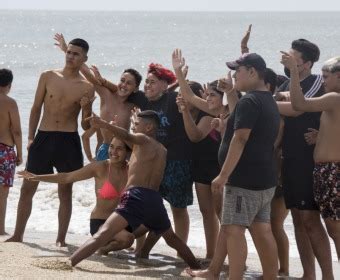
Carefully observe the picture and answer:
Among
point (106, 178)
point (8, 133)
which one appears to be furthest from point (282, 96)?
point (8, 133)

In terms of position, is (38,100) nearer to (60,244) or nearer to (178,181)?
(60,244)

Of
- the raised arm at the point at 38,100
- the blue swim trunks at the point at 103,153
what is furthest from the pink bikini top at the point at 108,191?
the raised arm at the point at 38,100

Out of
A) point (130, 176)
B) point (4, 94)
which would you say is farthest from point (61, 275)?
point (4, 94)

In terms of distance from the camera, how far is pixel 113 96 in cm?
939

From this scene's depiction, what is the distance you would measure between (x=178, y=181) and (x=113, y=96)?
97 cm

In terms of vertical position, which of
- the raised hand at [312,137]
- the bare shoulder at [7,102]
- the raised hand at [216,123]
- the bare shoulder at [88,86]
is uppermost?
the bare shoulder at [88,86]

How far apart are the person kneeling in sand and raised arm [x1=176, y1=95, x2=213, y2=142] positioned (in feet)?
1.75

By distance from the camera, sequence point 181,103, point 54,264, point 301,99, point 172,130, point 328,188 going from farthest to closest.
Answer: point 172,130 → point 181,103 → point 54,264 → point 328,188 → point 301,99

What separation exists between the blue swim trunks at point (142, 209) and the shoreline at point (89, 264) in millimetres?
368

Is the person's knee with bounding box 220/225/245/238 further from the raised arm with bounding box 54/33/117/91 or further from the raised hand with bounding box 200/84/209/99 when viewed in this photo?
the raised arm with bounding box 54/33/117/91

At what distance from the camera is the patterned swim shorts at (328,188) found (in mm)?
7805

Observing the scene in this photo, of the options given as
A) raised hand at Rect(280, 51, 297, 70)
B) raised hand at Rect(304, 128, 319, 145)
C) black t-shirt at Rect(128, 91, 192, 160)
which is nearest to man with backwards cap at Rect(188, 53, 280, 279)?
raised hand at Rect(280, 51, 297, 70)

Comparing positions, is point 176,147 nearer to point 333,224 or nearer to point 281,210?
point 281,210

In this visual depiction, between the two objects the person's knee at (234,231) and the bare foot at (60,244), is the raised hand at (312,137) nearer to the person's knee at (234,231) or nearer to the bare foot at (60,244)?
the person's knee at (234,231)
